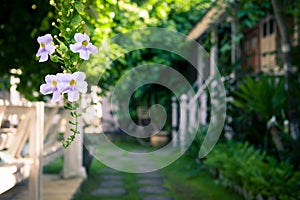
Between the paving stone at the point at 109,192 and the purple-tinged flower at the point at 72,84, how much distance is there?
304 centimetres

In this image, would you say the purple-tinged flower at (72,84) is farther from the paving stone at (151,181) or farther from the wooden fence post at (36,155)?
the paving stone at (151,181)

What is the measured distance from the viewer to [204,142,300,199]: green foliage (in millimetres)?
3367

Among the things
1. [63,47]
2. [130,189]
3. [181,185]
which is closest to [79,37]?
[63,47]

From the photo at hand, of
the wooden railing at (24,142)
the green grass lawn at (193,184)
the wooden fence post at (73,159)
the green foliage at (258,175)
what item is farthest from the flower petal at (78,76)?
the wooden fence post at (73,159)

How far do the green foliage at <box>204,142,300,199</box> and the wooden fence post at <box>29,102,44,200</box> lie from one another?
1.60 metres

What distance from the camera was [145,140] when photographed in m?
10.5

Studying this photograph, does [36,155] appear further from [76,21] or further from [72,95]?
[72,95]

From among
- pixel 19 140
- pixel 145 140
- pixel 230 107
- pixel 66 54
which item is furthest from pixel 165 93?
pixel 66 54

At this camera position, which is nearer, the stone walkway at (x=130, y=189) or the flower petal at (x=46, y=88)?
the flower petal at (x=46, y=88)

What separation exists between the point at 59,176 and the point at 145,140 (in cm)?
559

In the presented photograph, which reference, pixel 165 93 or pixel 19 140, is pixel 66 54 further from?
pixel 165 93

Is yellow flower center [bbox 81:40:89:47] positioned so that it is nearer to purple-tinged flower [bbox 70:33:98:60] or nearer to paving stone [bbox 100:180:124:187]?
purple-tinged flower [bbox 70:33:98:60]

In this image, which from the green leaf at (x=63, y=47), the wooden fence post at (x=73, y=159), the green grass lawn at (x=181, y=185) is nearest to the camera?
the green leaf at (x=63, y=47)

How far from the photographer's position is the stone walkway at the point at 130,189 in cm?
432
